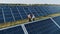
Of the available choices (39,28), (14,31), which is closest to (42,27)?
(39,28)

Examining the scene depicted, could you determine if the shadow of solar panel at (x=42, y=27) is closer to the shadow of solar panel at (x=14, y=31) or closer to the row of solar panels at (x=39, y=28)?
the row of solar panels at (x=39, y=28)

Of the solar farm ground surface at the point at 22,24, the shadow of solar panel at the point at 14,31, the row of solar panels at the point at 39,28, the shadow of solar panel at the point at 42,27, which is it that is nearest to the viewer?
the shadow of solar panel at the point at 14,31

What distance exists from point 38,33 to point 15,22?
1.70m

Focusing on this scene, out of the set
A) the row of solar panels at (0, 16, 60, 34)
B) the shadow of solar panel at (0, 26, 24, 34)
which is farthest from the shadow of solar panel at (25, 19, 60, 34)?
the shadow of solar panel at (0, 26, 24, 34)

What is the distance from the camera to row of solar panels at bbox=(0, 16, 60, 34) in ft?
25.0

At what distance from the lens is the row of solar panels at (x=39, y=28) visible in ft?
25.0

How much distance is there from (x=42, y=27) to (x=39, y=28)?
Result: 345mm

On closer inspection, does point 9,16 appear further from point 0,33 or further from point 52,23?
point 52,23

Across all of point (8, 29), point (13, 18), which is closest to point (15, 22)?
point (13, 18)

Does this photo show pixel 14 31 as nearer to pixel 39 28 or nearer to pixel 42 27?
pixel 39 28

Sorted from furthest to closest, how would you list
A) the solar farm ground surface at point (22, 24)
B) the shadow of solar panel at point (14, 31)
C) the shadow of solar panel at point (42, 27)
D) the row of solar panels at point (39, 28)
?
the shadow of solar panel at point (42, 27)
the solar farm ground surface at point (22, 24)
the row of solar panels at point (39, 28)
the shadow of solar panel at point (14, 31)

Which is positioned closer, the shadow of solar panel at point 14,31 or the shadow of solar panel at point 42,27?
the shadow of solar panel at point 14,31

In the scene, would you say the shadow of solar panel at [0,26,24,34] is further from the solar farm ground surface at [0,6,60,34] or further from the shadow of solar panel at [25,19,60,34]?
the shadow of solar panel at [25,19,60,34]

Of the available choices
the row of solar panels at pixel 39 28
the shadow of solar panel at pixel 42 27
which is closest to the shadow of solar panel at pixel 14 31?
the row of solar panels at pixel 39 28
